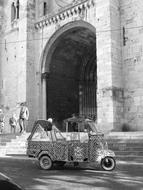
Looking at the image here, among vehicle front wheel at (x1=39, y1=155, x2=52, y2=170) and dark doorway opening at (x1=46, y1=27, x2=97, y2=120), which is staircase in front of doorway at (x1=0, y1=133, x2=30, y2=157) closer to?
vehicle front wheel at (x1=39, y1=155, x2=52, y2=170)

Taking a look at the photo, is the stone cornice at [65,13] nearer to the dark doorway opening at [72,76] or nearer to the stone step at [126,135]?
the dark doorway opening at [72,76]

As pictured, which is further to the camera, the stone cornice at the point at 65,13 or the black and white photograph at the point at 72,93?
the stone cornice at the point at 65,13

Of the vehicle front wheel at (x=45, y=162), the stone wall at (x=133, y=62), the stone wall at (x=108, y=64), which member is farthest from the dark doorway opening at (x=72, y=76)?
the vehicle front wheel at (x=45, y=162)

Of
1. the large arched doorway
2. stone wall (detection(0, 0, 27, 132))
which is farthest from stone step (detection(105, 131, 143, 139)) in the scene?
stone wall (detection(0, 0, 27, 132))

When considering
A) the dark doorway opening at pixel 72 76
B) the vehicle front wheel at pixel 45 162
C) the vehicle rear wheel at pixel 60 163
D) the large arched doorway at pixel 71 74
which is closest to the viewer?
the vehicle front wheel at pixel 45 162

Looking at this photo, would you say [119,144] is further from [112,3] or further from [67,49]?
[67,49]

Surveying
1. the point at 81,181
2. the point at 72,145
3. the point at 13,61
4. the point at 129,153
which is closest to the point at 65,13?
the point at 13,61

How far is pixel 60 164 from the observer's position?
8.73 metres

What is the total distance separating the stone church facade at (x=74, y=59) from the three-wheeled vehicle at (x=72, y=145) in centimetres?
645

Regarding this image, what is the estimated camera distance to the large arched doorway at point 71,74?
19.3 m

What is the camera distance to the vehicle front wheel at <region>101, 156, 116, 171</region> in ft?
24.9

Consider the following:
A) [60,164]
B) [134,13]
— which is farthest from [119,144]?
[134,13]

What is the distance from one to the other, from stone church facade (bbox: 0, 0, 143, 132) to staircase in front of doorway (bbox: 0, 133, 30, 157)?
158 inches

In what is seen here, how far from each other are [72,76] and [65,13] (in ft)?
→ 15.3
